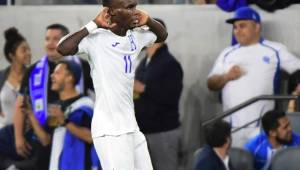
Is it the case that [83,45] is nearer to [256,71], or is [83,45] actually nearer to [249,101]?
[249,101]

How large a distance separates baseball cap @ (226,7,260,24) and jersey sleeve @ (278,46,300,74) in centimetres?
37

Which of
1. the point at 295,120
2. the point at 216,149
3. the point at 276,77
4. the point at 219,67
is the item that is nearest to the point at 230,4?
the point at 219,67

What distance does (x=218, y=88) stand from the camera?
10.2 meters

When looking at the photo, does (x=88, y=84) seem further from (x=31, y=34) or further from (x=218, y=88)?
(x=31, y=34)

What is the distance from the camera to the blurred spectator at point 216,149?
8.77 metres

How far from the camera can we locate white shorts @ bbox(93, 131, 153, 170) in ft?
22.2

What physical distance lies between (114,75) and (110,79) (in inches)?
1.4

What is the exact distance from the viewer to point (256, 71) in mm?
9945

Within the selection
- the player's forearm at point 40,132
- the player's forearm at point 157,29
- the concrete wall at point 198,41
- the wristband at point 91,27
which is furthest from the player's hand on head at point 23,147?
the wristband at point 91,27

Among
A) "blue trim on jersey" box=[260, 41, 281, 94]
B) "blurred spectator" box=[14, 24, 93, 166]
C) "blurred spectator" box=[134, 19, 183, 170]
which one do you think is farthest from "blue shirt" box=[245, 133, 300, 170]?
"blurred spectator" box=[14, 24, 93, 166]

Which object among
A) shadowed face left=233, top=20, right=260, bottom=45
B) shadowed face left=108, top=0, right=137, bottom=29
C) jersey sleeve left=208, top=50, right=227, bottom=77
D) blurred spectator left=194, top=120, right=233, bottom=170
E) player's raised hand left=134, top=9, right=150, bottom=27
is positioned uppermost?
shadowed face left=108, top=0, right=137, bottom=29

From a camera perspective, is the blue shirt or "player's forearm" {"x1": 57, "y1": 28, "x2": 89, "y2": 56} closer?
"player's forearm" {"x1": 57, "y1": 28, "x2": 89, "y2": 56}

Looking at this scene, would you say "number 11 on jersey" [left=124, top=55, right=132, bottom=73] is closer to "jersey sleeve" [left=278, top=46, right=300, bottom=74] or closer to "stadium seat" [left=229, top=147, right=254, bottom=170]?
"stadium seat" [left=229, top=147, right=254, bottom=170]

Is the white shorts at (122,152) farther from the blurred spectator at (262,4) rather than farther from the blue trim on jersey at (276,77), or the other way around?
the blurred spectator at (262,4)
